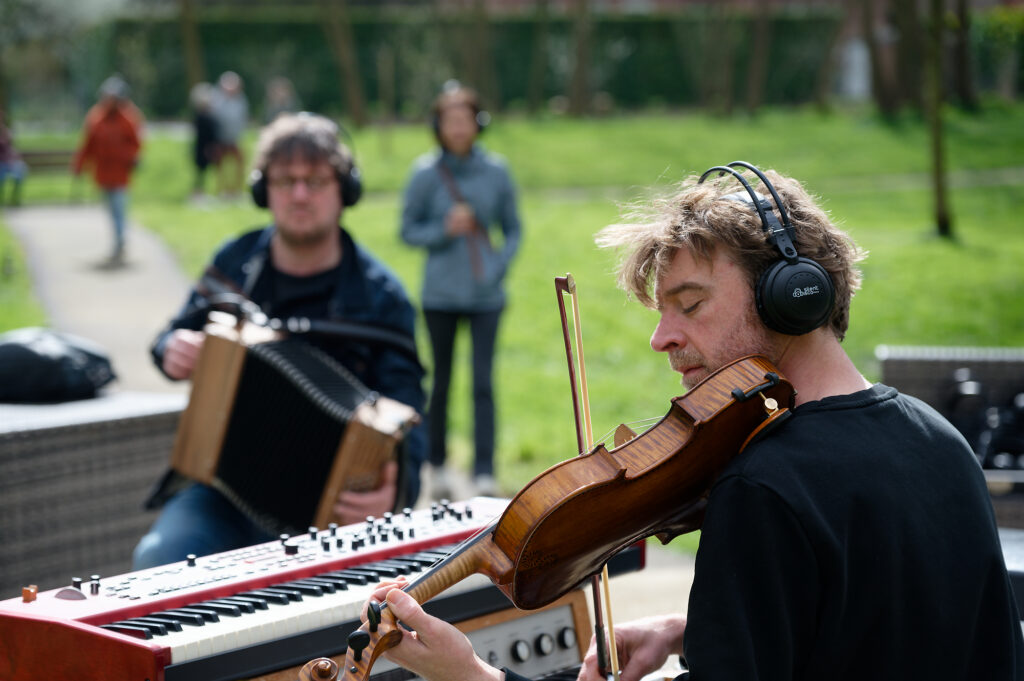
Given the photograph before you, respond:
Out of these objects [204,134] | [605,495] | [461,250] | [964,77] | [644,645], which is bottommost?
[644,645]

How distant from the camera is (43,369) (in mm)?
4352

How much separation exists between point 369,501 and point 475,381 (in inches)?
120

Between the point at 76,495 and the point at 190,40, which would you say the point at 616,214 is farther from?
the point at 190,40

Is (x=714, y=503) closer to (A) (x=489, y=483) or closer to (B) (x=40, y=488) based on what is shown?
(B) (x=40, y=488)

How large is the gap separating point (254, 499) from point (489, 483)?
2.84 meters

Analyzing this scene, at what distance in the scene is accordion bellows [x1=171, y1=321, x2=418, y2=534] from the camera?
10.8 ft

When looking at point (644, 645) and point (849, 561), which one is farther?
point (644, 645)

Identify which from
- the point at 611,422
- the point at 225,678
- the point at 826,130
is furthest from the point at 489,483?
the point at 826,130

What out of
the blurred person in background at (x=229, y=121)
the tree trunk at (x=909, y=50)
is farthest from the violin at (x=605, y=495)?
the tree trunk at (x=909, y=50)

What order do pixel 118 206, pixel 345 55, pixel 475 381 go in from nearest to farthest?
1. pixel 475 381
2. pixel 118 206
3. pixel 345 55

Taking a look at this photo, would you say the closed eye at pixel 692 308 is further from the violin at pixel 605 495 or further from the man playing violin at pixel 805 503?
the violin at pixel 605 495

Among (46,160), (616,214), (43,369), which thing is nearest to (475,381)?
(43,369)

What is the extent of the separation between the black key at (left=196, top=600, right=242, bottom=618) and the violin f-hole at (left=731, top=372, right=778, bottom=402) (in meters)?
0.99

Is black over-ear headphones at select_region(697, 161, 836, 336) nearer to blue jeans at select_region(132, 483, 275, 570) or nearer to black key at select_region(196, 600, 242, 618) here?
black key at select_region(196, 600, 242, 618)
